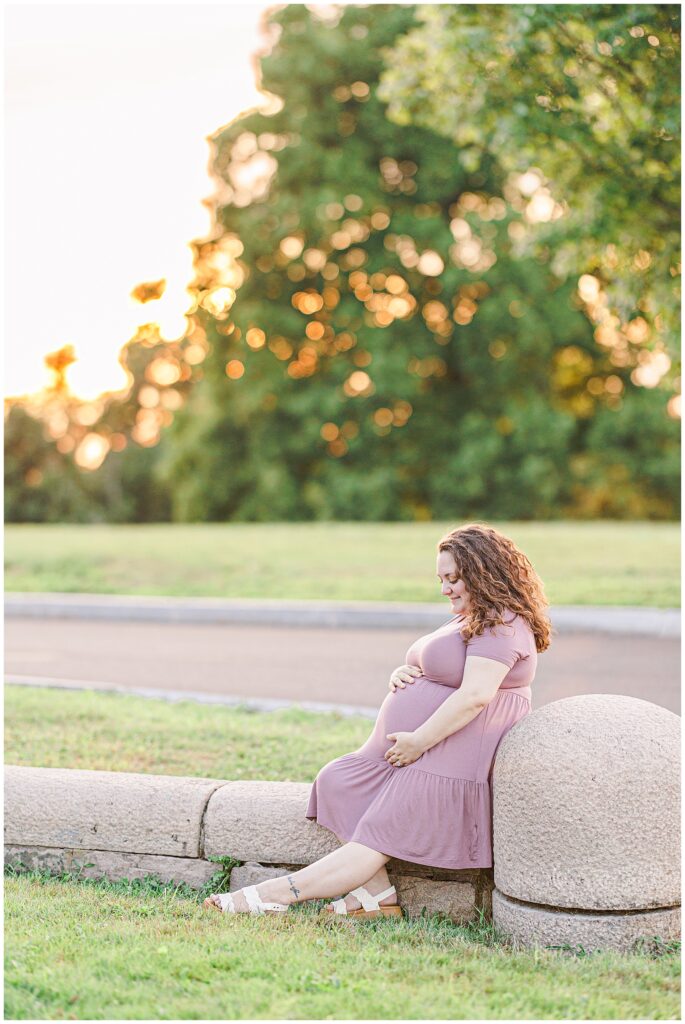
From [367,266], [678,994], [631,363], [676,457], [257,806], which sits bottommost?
[678,994]

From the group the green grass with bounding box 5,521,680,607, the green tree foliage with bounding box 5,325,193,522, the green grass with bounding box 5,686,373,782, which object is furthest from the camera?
the green tree foliage with bounding box 5,325,193,522

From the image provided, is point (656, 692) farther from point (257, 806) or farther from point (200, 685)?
point (257, 806)

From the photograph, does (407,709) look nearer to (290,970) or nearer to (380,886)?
(380,886)

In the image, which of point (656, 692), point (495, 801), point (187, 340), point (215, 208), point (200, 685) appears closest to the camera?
point (495, 801)

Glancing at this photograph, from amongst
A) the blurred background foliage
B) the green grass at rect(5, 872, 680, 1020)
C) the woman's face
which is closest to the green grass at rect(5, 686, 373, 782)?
the green grass at rect(5, 872, 680, 1020)

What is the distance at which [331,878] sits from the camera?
13.6 ft

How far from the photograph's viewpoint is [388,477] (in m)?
27.6

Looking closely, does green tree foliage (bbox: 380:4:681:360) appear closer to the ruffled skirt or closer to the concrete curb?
the concrete curb

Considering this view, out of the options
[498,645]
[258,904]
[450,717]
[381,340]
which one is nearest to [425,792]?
[450,717]

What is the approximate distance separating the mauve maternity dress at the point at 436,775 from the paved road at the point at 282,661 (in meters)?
3.60

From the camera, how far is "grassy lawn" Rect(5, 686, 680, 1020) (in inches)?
128

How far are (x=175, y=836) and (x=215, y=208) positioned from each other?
2684 cm

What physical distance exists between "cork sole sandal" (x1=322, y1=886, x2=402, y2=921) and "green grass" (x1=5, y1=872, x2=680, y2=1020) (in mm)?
65

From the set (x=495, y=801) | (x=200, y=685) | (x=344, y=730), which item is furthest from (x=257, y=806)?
(x=200, y=685)
